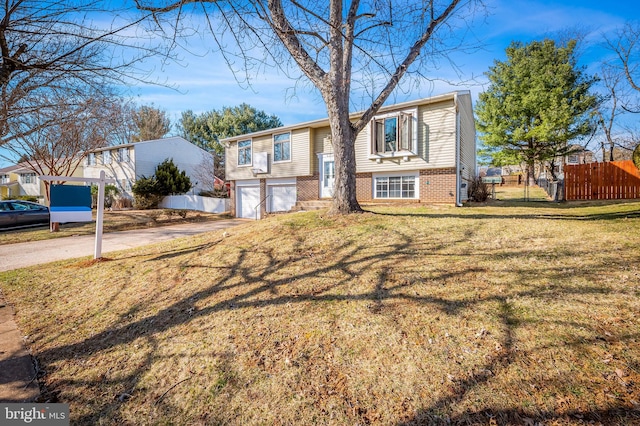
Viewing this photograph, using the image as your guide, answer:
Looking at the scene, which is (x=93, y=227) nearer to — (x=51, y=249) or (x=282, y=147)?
(x=51, y=249)

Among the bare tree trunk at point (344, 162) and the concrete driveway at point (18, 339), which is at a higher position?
the bare tree trunk at point (344, 162)

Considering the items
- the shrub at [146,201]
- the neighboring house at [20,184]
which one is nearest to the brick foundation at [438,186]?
the shrub at [146,201]

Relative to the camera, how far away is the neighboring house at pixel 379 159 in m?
11.8

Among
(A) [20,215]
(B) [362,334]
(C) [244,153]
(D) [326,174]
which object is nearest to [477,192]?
(D) [326,174]

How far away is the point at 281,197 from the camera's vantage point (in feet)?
58.1

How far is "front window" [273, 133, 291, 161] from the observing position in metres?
17.0

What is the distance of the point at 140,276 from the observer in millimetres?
5203

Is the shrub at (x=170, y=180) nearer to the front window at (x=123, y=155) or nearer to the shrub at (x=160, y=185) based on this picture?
the shrub at (x=160, y=185)

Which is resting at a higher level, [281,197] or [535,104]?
[535,104]

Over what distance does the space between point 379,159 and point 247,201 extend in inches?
379

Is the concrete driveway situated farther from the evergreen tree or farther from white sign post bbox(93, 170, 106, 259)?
the evergreen tree

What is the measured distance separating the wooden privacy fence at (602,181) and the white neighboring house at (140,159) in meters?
26.9

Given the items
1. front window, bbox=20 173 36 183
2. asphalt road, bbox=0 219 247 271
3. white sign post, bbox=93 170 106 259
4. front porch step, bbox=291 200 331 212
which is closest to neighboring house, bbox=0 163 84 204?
front window, bbox=20 173 36 183

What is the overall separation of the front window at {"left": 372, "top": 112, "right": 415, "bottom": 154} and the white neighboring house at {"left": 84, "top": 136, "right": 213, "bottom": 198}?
19802 millimetres
